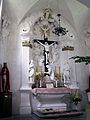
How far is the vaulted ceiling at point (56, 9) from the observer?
9.30m

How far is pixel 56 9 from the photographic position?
1016 cm

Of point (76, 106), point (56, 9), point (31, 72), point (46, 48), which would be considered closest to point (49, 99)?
point (76, 106)

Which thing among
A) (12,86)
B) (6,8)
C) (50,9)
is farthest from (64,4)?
(12,86)

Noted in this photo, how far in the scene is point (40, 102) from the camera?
9.01 metres

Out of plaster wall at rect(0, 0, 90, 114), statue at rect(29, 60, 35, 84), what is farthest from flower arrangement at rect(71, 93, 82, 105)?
plaster wall at rect(0, 0, 90, 114)

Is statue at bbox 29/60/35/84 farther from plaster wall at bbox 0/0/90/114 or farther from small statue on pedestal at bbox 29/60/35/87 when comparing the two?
plaster wall at bbox 0/0/90/114

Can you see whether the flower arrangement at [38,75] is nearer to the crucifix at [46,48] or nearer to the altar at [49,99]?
the crucifix at [46,48]

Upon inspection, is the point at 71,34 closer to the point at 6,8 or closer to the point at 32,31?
the point at 32,31

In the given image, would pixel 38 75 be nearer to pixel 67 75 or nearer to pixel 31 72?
pixel 31 72

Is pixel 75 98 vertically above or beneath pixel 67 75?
beneath

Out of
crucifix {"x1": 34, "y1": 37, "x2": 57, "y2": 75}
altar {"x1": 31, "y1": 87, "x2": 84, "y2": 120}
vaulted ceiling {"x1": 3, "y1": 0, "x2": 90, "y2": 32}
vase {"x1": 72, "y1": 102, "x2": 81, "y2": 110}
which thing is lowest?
vase {"x1": 72, "y1": 102, "x2": 81, "y2": 110}

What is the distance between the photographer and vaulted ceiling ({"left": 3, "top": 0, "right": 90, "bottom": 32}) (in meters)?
9.30

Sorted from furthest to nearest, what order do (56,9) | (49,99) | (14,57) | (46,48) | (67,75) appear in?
1. (56,9)
2. (46,48)
3. (67,75)
4. (14,57)
5. (49,99)

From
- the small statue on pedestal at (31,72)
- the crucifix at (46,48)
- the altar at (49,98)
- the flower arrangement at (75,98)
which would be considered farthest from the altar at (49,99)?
the crucifix at (46,48)
